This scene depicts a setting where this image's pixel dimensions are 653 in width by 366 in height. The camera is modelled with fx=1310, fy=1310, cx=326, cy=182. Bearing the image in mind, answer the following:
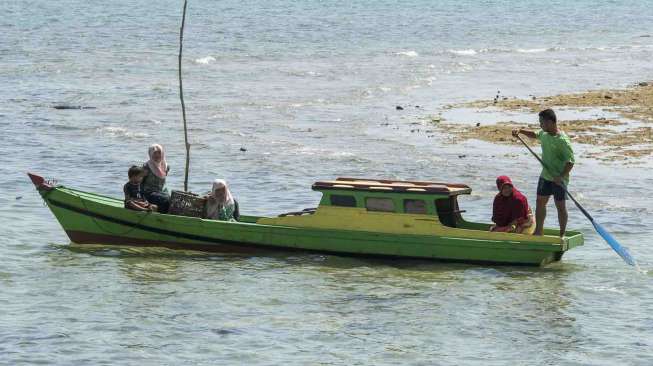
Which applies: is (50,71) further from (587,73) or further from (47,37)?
(587,73)

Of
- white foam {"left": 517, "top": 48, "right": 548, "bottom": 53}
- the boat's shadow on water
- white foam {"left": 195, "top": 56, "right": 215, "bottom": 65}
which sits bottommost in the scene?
the boat's shadow on water

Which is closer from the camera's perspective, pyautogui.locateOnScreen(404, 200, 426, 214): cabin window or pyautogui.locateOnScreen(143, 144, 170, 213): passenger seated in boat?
pyautogui.locateOnScreen(404, 200, 426, 214): cabin window

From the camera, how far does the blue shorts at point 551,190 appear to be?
1859 centimetres

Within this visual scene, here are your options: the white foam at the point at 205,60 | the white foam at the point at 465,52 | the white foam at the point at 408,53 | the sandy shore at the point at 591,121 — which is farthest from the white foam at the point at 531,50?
the sandy shore at the point at 591,121

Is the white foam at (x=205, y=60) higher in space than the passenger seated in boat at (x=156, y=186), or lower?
higher

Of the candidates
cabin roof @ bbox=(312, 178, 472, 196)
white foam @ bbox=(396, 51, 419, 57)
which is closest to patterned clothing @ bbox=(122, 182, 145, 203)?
cabin roof @ bbox=(312, 178, 472, 196)

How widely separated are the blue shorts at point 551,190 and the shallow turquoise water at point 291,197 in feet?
3.60

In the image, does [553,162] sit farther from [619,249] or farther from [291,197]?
[291,197]

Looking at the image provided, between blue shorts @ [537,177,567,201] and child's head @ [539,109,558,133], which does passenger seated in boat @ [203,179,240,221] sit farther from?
child's head @ [539,109,558,133]

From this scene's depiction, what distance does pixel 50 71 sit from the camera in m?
44.8

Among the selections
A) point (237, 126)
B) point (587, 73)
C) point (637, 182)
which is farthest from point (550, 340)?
point (587, 73)

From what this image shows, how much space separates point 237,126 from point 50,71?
14090 millimetres

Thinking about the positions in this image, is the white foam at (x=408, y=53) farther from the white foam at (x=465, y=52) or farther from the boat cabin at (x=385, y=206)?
the boat cabin at (x=385, y=206)

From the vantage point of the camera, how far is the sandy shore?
93.6 feet
